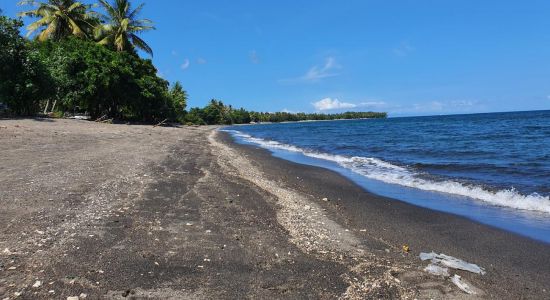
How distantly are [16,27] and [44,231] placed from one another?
2695 cm

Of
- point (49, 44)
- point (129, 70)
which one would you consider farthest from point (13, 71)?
point (129, 70)

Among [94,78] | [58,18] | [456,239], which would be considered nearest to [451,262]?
[456,239]

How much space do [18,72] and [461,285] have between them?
2997 centimetres

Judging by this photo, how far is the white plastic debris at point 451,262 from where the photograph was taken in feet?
17.0

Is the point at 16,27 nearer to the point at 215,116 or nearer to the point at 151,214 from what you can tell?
the point at 151,214

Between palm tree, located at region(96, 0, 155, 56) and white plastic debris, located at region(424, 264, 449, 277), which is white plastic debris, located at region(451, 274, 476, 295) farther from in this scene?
palm tree, located at region(96, 0, 155, 56)

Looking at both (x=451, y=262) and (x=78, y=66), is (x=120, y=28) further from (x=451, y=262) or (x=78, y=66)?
(x=451, y=262)

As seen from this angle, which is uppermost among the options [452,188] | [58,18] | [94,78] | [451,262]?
[58,18]

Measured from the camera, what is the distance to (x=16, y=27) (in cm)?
2647

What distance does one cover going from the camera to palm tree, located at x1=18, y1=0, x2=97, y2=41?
41125mm

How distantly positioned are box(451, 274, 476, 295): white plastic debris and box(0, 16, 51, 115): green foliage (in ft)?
93.5

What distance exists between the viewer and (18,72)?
26344 millimetres

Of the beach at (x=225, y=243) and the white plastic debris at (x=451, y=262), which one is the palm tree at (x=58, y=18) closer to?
the beach at (x=225, y=243)

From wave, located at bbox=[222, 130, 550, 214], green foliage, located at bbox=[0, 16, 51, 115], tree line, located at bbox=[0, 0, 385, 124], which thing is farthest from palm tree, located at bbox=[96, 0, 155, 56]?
wave, located at bbox=[222, 130, 550, 214]
